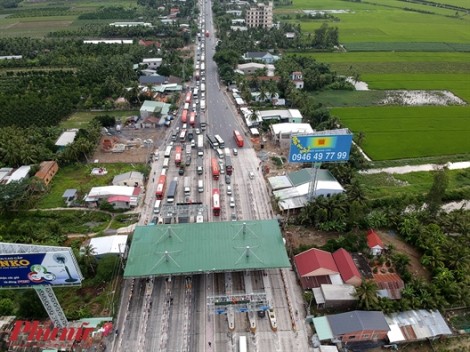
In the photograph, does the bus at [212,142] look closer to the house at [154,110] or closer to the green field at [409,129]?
the house at [154,110]

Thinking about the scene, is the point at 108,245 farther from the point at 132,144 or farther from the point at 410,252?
the point at 410,252

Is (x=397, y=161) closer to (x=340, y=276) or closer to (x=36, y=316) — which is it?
(x=340, y=276)

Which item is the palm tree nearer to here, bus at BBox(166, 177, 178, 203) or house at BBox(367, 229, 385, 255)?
house at BBox(367, 229, 385, 255)

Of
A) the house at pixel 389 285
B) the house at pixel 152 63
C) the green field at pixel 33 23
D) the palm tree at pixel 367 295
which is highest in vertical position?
the green field at pixel 33 23

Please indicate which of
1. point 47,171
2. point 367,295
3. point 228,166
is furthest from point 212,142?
point 367,295

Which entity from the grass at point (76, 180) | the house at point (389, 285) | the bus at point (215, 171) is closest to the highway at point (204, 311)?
the bus at point (215, 171)

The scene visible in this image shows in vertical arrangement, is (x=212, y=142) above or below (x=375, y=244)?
below

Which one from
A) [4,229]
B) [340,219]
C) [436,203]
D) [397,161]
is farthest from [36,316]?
[397,161]
